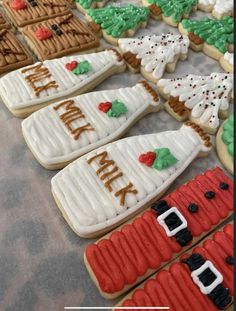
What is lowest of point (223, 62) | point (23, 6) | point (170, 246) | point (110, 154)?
point (170, 246)

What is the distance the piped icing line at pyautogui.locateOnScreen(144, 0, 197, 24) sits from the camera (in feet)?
9.01

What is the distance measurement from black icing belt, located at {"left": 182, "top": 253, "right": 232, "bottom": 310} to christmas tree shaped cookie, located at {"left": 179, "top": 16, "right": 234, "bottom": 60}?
4.61 feet

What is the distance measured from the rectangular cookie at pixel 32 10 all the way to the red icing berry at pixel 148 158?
1344mm

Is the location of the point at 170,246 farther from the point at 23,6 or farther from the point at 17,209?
the point at 23,6

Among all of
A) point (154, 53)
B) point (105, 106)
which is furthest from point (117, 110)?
point (154, 53)

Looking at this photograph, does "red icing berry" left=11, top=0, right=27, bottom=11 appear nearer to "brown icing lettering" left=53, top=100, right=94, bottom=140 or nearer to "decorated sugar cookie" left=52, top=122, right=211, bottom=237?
"brown icing lettering" left=53, top=100, right=94, bottom=140

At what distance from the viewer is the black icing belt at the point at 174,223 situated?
1704 mm

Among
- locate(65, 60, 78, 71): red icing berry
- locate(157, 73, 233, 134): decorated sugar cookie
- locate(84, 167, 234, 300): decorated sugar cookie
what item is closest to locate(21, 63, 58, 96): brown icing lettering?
locate(65, 60, 78, 71): red icing berry

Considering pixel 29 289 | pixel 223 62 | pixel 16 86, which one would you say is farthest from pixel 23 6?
pixel 29 289

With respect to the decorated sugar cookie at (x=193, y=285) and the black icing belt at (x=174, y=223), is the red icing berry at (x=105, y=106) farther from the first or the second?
the decorated sugar cookie at (x=193, y=285)

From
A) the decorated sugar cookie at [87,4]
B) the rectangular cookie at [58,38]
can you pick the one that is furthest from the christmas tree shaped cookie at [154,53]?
the decorated sugar cookie at [87,4]

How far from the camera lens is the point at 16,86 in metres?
2.24

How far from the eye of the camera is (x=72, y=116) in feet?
6.86

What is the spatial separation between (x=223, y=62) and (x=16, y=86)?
1229mm
